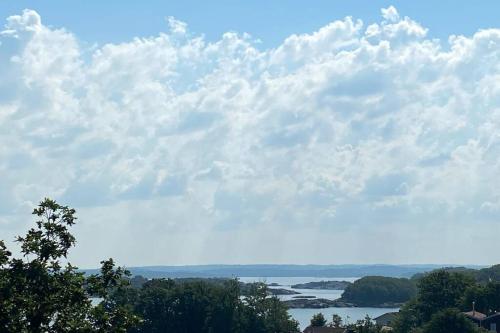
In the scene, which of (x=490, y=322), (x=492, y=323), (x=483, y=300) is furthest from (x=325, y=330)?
(x=483, y=300)

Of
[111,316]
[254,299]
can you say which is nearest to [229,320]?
[254,299]

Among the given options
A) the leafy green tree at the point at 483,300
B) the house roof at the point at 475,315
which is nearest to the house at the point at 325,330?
the house roof at the point at 475,315

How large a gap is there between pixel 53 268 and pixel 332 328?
88.3m

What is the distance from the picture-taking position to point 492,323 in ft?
332

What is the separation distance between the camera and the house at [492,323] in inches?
3974

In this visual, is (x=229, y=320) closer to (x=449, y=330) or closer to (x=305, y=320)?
(x=449, y=330)

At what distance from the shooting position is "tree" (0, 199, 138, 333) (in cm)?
2553

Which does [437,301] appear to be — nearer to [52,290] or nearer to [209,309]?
[209,309]

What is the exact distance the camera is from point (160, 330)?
116 metres

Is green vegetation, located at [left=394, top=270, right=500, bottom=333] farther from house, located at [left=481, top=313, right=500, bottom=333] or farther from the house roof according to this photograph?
house, located at [left=481, top=313, right=500, bottom=333]

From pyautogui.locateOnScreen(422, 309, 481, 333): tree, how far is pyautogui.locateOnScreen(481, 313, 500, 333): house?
38.2 ft

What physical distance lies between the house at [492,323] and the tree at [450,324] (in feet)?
38.2

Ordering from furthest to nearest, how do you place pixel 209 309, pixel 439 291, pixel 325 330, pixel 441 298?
1. pixel 209 309
2. pixel 439 291
3. pixel 441 298
4. pixel 325 330

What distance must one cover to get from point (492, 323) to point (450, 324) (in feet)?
50.8
